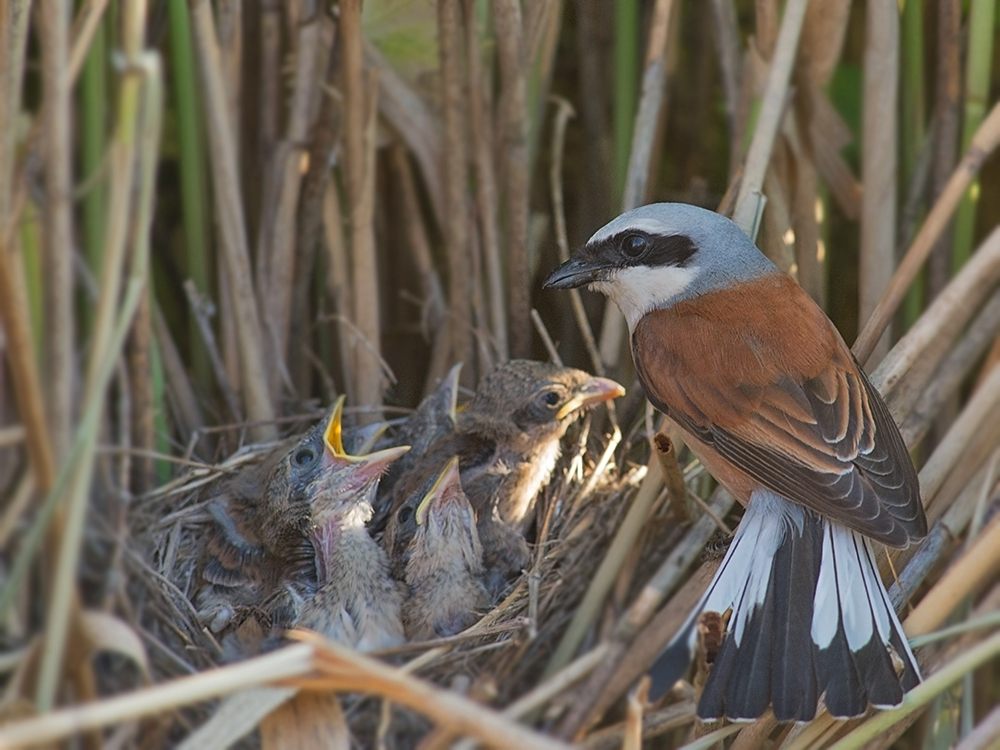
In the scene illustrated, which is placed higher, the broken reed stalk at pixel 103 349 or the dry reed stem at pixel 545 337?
the broken reed stalk at pixel 103 349

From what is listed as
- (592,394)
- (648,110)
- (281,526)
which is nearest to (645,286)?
(592,394)

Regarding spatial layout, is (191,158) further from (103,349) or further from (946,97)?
(946,97)

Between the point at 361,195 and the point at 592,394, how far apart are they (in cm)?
79

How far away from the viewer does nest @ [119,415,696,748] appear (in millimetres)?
1813

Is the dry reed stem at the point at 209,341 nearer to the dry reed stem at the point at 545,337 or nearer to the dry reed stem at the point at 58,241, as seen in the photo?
the dry reed stem at the point at 545,337

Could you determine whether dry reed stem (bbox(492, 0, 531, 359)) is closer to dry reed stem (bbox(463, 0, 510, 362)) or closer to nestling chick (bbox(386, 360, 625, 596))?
dry reed stem (bbox(463, 0, 510, 362))

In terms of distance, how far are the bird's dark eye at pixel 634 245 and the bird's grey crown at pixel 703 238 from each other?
1cm

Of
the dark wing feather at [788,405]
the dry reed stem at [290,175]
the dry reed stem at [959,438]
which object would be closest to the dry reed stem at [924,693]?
the dark wing feather at [788,405]

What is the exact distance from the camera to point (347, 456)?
8.39ft

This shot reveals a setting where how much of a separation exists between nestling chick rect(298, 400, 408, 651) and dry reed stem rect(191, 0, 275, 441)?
256mm

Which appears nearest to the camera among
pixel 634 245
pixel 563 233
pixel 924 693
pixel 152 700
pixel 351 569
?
pixel 152 700

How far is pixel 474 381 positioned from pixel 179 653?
1.34 metres

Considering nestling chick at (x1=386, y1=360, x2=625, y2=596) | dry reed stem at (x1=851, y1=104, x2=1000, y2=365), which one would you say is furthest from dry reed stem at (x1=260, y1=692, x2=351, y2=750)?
dry reed stem at (x1=851, y1=104, x2=1000, y2=365)

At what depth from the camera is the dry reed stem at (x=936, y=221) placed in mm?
2307
